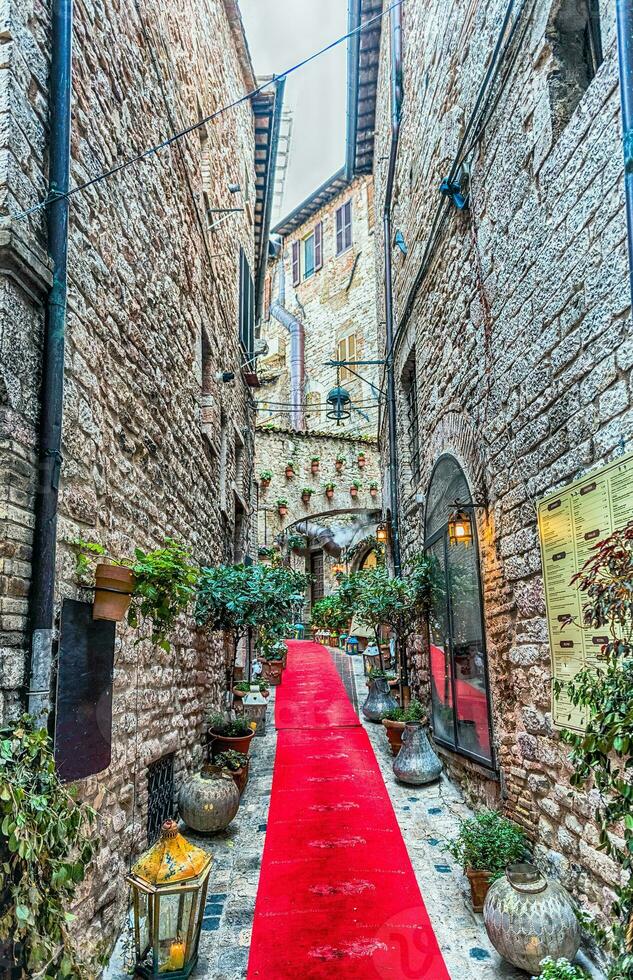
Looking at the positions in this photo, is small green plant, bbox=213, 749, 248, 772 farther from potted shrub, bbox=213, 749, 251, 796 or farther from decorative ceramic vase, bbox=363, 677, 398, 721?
decorative ceramic vase, bbox=363, 677, 398, 721

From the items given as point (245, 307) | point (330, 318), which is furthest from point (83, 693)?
point (330, 318)

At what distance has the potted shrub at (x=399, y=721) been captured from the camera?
22.4 ft

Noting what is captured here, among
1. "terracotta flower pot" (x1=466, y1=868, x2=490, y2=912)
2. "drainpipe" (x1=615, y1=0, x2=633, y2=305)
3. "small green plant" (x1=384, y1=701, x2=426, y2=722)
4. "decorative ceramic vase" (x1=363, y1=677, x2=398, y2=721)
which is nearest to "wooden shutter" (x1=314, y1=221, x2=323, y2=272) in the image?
"decorative ceramic vase" (x1=363, y1=677, x2=398, y2=721)

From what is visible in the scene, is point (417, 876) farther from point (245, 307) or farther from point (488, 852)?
point (245, 307)

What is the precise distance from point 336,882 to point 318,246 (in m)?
23.1

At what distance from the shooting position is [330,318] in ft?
75.0

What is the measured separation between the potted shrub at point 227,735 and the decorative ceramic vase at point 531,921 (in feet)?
10.9

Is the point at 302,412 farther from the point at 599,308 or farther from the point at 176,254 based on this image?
the point at 599,308

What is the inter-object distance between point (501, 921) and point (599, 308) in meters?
3.01

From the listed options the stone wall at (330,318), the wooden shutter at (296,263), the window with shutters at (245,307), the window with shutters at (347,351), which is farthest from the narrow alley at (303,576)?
the wooden shutter at (296,263)

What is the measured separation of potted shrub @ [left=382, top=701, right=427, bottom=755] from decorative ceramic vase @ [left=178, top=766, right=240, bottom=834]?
98.0 inches

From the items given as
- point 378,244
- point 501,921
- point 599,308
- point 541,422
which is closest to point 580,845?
point 501,921

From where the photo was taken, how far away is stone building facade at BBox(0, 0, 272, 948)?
2.57m

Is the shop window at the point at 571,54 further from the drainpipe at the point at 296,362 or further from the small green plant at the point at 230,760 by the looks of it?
the drainpipe at the point at 296,362
